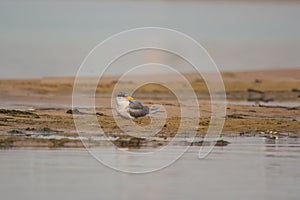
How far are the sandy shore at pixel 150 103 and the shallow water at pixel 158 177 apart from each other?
3.37 feet

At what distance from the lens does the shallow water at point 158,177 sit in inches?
356

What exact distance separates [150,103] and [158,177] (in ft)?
21.9

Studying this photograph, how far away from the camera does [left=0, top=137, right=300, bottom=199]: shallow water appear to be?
29.6 ft

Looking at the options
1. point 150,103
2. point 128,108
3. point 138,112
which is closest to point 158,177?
point 128,108

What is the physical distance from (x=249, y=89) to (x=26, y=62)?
523 cm

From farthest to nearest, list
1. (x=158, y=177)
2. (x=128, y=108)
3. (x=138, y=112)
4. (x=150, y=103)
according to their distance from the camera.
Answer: (x=150, y=103) → (x=138, y=112) → (x=128, y=108) → (x=158, y=177)

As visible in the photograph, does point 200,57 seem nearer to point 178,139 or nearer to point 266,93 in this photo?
point 266,93

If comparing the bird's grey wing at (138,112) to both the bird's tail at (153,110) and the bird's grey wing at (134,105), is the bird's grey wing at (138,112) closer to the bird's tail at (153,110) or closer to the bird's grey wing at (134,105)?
the bird's grey wing at (134,105)

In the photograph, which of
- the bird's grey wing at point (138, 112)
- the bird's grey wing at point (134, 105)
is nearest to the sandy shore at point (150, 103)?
the bird's grey wing at point (138, 112)

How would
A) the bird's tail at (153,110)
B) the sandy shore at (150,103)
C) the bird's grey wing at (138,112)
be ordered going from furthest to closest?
the bird's tail at (153,110) < the bird's grey wing at (138,112) < the sandy shore at (150,103)

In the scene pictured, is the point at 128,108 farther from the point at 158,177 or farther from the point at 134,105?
the point at 158,177

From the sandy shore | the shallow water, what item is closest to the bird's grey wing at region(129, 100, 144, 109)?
the sandy shore

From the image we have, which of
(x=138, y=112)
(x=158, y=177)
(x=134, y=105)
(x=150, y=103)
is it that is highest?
(x=150, y=103)

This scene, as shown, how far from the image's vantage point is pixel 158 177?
997 cm
